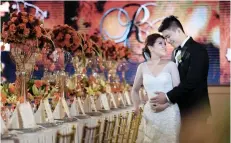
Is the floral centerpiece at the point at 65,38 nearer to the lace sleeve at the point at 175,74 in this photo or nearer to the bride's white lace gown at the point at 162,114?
the bride's white lace gown at the point at 162,114

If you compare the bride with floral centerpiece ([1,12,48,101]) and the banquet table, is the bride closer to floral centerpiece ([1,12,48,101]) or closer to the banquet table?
the banquet table

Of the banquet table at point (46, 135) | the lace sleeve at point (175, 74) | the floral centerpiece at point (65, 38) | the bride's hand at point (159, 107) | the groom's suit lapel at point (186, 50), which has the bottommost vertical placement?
the banquet table at point (46, 135)

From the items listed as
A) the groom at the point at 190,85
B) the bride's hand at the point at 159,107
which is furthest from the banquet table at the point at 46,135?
the groom at the point at 190,85

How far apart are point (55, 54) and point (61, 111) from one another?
96cm

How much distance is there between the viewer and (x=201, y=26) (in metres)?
9.06

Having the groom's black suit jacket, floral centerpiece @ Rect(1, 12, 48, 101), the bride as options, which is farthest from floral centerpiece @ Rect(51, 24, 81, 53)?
the groom's black suit jacket

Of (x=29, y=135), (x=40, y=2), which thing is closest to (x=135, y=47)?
(x=40, y=2)

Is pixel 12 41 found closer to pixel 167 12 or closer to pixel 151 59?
pixel 151 59

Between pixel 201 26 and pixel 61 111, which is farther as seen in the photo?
pixel 201 26

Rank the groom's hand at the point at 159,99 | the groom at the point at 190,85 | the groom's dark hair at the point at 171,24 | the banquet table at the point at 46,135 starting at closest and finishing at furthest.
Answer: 1. the banquet table at the point at 46,135
2. the groom at the point at 190,85
3. the groom's dark hair at the point at 171,24
4. the groom's hand at the point at 159,99

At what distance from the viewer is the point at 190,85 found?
3125 millimetres

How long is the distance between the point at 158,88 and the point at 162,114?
8.2 inches

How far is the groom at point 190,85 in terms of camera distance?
3.09 metres

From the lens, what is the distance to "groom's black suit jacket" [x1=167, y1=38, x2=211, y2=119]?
3100mm
